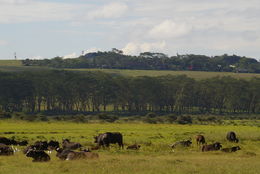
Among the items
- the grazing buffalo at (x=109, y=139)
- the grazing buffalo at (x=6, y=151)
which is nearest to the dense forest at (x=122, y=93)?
the grazing buffalo at (x=109, y=139)

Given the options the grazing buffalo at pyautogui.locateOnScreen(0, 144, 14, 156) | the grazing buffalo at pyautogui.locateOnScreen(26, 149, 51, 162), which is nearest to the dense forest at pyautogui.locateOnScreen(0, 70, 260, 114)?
the grazing buffalo at pyautogui.locateOnScreen(0, 144, 14, 156)

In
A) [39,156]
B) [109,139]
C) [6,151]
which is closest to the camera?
[39,156]

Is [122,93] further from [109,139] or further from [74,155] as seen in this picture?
[74,155]

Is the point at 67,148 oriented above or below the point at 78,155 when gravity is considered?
below

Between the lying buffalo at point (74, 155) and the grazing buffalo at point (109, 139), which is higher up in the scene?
the lying buffalo at point (74, 155)

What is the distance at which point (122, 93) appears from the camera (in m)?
111

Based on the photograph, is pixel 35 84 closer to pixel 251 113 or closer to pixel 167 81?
pixel 167 81

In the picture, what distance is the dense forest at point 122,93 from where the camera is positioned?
4075 inches

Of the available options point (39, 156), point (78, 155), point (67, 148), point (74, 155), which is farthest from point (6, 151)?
point (78, 155)

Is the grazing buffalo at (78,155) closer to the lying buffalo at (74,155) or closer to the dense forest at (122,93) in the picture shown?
the lying buffalo at (74,155)

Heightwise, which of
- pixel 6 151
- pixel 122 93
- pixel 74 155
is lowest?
pixel 122 93

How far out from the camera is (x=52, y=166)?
22859mm

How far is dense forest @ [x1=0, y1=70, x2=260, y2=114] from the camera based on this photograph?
104m

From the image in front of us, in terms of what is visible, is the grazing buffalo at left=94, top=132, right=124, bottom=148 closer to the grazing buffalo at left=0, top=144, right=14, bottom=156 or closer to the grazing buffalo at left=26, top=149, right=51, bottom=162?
the grazing buffalo at left=0, top=144, right=14, bottom=156
